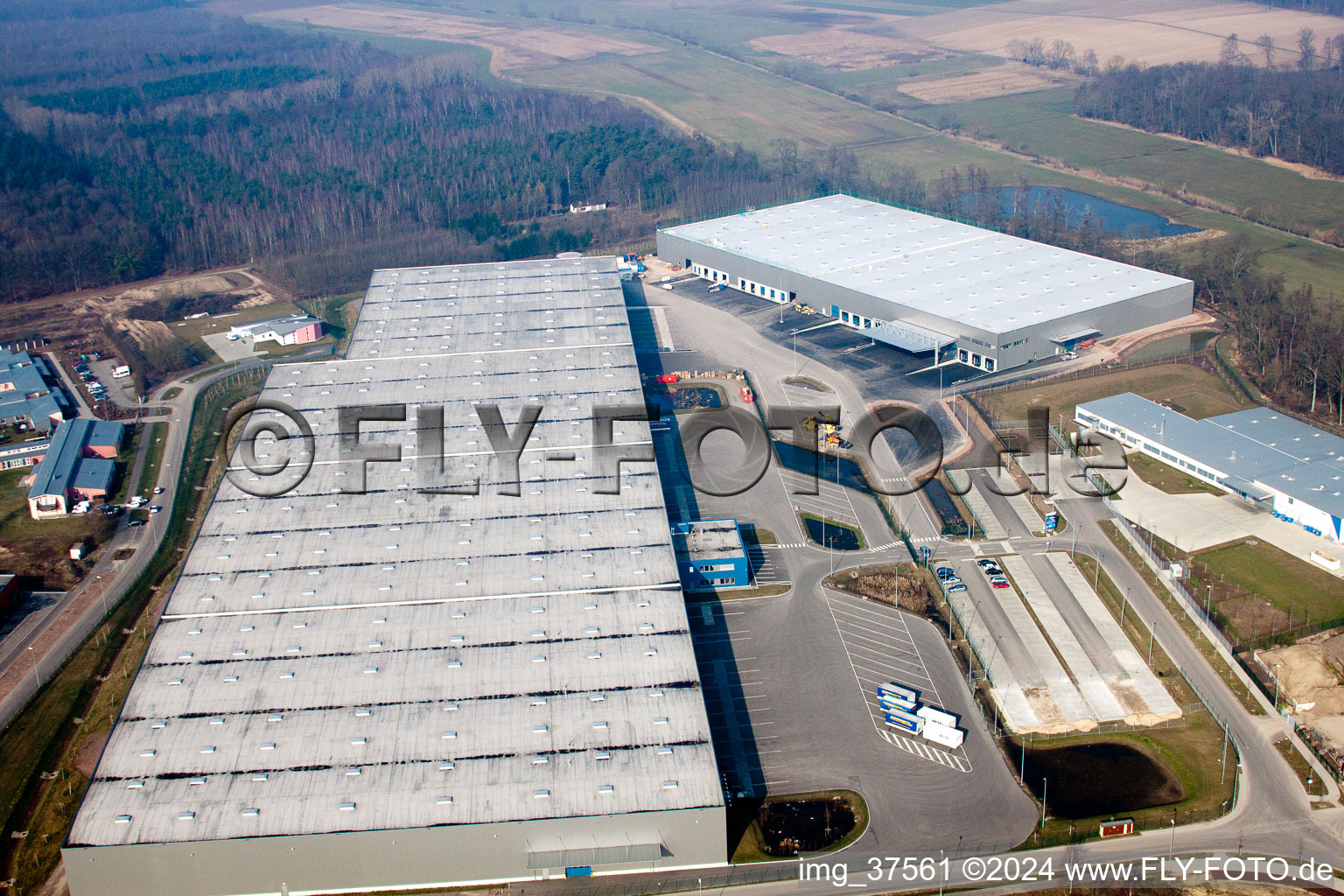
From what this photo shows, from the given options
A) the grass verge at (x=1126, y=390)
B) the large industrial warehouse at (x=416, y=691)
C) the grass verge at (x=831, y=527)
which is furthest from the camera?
the grass verge at (x=1126, y=390)

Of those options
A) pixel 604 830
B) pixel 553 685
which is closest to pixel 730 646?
pixel 553 685

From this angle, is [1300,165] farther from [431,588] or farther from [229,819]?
[229,819]

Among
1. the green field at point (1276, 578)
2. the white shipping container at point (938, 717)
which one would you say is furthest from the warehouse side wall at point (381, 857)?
the green field at point (1276, 578)

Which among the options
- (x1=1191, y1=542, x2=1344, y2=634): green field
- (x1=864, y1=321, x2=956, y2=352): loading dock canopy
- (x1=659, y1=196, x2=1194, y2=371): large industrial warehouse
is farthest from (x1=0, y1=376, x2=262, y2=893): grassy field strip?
(x1=659, y1=196, x2=1194, y2=371): large industrial warehouse

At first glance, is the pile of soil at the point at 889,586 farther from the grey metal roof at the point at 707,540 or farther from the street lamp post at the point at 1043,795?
the street lamp post at the point at 1043,795

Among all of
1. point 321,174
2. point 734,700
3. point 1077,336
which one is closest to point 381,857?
point 734,700

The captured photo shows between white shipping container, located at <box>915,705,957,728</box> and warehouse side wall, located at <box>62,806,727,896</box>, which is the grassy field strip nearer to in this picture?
warehouse side wall, located at <box>62,806,727,896</box>

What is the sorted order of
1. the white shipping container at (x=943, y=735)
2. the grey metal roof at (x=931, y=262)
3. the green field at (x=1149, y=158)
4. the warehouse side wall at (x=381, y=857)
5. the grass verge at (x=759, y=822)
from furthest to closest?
the green field at (x=1149, y=158) → the grey metal roof at (x=931, y=262) → the white shipping container at (x=943, y=735) → the grass verge at (x=759, y=822) → the warehouse side wall at (x=381, y=857)

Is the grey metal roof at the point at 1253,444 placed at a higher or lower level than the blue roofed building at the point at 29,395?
higher
